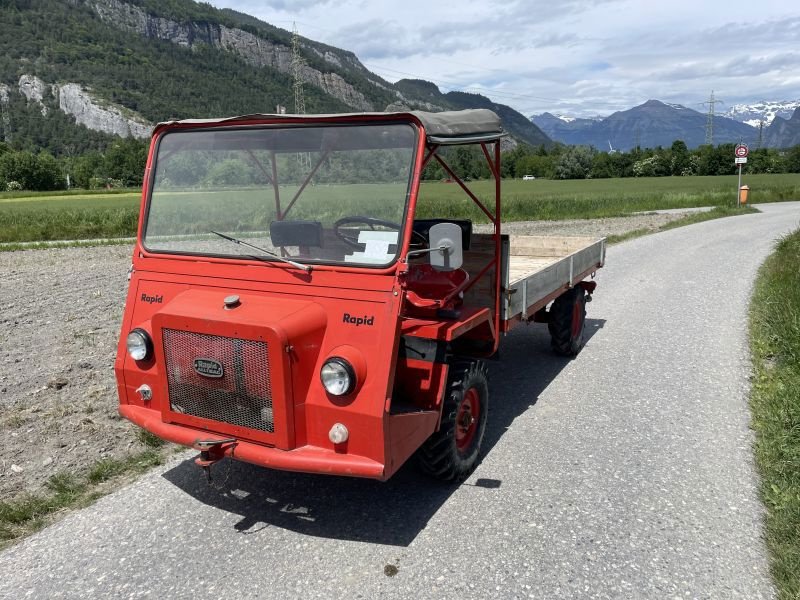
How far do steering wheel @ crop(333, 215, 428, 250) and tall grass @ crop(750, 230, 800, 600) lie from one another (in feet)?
8.80

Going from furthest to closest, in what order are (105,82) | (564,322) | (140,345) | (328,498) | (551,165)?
(105,82) → (551,165) → (564,322) → (328,498) → (140,345)

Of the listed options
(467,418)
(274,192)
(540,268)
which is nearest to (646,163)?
(540,268)

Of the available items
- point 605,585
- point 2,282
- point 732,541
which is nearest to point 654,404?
point 732,541

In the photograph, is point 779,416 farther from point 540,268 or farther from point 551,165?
point 551,165

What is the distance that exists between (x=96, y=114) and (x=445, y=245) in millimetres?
149492

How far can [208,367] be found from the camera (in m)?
3.42

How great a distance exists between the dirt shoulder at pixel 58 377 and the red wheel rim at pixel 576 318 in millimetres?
2674

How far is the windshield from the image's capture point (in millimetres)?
3771

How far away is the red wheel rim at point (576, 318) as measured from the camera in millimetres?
6895

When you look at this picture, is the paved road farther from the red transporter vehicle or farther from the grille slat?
the grille slat

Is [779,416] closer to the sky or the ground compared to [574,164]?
closer to the ground

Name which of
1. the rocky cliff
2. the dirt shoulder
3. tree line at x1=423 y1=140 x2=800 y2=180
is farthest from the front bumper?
the rocky cliff

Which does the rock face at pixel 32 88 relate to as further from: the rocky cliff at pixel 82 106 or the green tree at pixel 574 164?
the green tree at pixel 574 164

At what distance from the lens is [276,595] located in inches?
119
